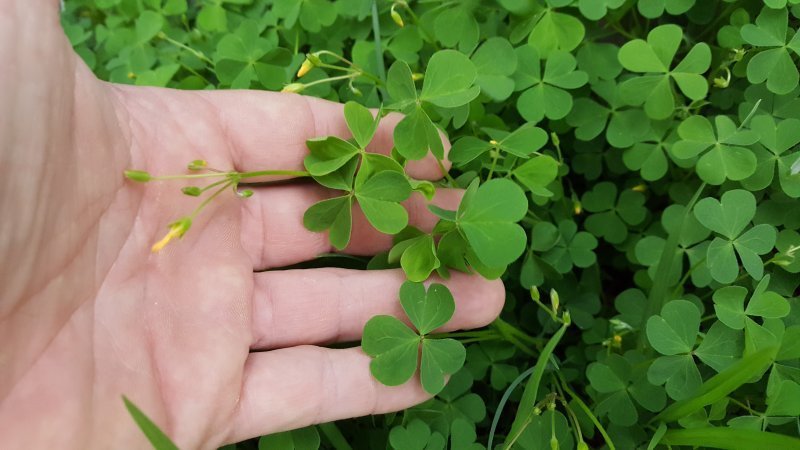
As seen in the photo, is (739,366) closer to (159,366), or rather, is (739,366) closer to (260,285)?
(260,285)

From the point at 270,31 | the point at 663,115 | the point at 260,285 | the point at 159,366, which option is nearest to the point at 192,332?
the point at 159,366

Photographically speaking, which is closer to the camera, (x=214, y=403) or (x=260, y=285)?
(x=214, y=403)

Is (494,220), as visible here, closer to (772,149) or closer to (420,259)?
(420,259)

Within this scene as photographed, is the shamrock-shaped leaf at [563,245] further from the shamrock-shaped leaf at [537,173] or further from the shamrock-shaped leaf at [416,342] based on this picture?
the shamrock-shaped leaf at [416,342]

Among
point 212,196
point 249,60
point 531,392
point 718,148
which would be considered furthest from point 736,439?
point 249,60

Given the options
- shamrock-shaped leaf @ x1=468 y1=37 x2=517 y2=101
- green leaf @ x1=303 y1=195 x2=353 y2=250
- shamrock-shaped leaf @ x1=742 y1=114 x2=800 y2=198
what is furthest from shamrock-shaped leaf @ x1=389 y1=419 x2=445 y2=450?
shamrock-shaped leaf @ x1=742 y1=114 x2=800 y2=198

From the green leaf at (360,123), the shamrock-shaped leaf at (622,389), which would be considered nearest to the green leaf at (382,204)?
the green leaf at (360,123)
